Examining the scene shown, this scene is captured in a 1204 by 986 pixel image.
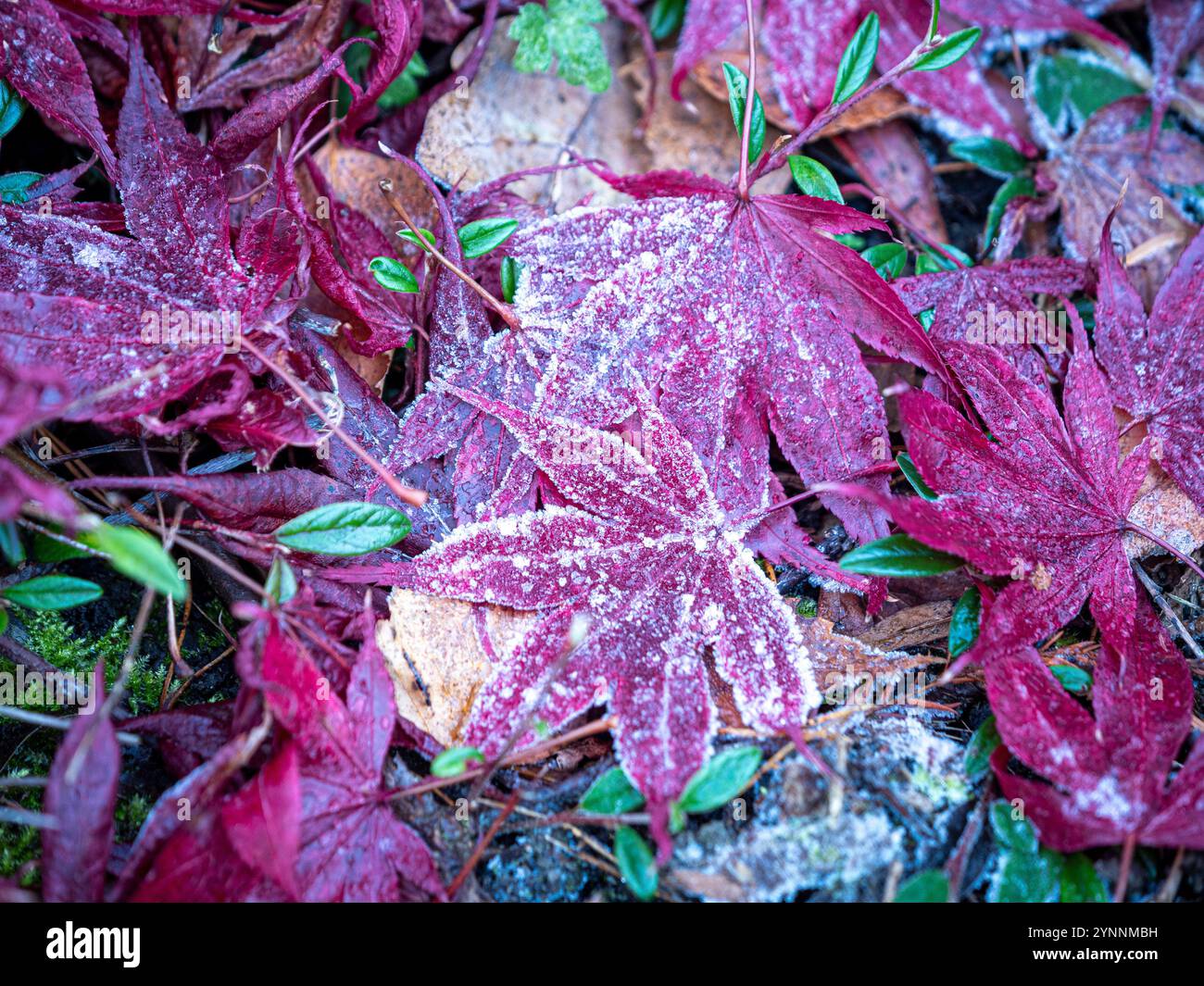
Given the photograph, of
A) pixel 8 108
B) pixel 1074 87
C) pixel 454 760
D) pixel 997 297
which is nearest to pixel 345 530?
pixel 454 760

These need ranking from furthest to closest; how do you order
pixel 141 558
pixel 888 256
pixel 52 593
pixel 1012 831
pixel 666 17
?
pixel 666 17
pixel 888 256
pixel 52 593
pixel 1012 831
pixel 141 558

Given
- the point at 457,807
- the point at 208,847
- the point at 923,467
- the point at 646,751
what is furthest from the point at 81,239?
the point at 923,467

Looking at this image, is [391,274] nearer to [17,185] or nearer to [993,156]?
[17,185]

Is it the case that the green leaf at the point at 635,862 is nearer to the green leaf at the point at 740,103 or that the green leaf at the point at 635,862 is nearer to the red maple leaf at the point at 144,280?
the red maple leaf at the point at 144,280

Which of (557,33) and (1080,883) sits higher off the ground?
(557,33)

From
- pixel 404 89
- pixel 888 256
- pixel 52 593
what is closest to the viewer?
pixel 52 593

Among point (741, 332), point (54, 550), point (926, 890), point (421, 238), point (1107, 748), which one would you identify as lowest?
point (926, 890)

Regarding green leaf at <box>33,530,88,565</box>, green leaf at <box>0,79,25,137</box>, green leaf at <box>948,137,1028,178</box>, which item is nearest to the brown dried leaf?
green leaf at <box>33,530,88,565</box>
